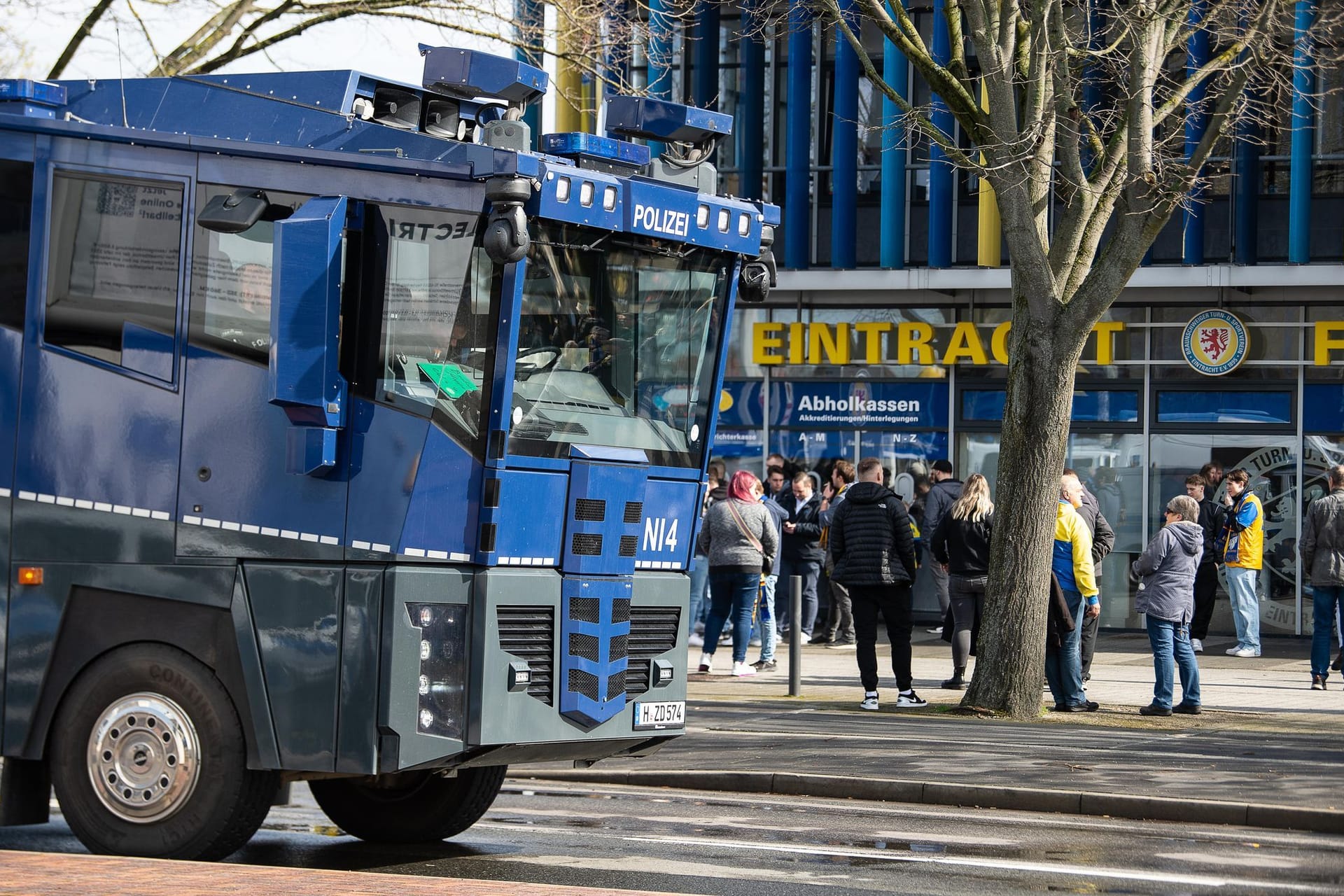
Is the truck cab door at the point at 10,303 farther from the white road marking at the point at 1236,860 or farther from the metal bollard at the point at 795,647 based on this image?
the metal bollard at the point at 795,647

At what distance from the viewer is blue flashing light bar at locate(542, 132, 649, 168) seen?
852 centimetres

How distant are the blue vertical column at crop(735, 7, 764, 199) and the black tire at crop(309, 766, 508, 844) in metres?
16.5

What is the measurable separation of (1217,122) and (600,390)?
7920 millimetres

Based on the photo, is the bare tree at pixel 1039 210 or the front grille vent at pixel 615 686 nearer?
the front grille vent at pixel 615 686

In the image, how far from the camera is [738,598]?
57.8 ft

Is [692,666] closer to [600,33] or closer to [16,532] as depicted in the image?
[600,33]

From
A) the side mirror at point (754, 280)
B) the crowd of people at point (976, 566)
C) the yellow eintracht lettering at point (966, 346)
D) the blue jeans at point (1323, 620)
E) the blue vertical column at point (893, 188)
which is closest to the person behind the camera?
the side mirror at point (754, 280)

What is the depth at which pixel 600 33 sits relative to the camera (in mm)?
18828

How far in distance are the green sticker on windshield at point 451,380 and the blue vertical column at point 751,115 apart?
17.4 metres

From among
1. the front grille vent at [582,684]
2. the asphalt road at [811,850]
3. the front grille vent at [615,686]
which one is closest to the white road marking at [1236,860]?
the asphalt road at [811,850]

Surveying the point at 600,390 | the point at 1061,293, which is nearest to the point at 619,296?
the point at 600,390

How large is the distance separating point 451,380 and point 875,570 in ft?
25.3

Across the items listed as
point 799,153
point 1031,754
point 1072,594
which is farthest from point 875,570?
point 799,153

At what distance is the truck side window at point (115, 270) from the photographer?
27.0 feet
